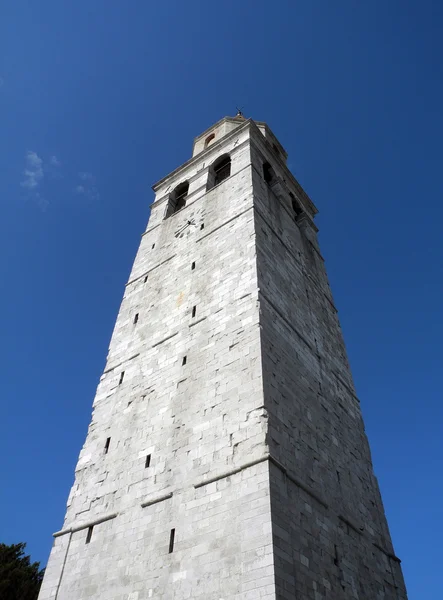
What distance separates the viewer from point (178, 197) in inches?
864

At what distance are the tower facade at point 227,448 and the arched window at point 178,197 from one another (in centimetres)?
478

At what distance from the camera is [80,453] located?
12047 mm

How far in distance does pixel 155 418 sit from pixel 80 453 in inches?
100

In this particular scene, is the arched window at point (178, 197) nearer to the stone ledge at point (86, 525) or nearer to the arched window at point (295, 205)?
the arched window at point (295, 205)

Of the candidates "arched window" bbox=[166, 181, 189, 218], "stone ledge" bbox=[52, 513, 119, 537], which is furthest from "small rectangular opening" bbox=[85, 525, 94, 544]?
"arched window" bbox=[166, 181, 189, 218]

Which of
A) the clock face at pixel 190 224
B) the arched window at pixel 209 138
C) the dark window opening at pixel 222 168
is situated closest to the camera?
the clock face at pixel 190 224

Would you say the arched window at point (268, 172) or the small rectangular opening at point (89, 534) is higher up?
the arched window at point (268, 172)

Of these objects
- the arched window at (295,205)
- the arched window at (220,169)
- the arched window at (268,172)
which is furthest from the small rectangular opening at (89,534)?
the arched window at (295,205)

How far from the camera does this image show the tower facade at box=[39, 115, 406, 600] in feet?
25.9

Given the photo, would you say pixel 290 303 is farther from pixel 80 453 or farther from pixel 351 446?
pixel 80 453

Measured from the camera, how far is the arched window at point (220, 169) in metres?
20.4

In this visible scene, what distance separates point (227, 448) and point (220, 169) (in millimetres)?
14865

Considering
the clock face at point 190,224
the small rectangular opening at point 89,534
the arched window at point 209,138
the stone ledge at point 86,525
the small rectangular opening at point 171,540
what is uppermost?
the arched window at point 209,138

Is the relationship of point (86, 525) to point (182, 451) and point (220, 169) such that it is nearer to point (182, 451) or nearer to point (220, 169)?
point (182, 451)
